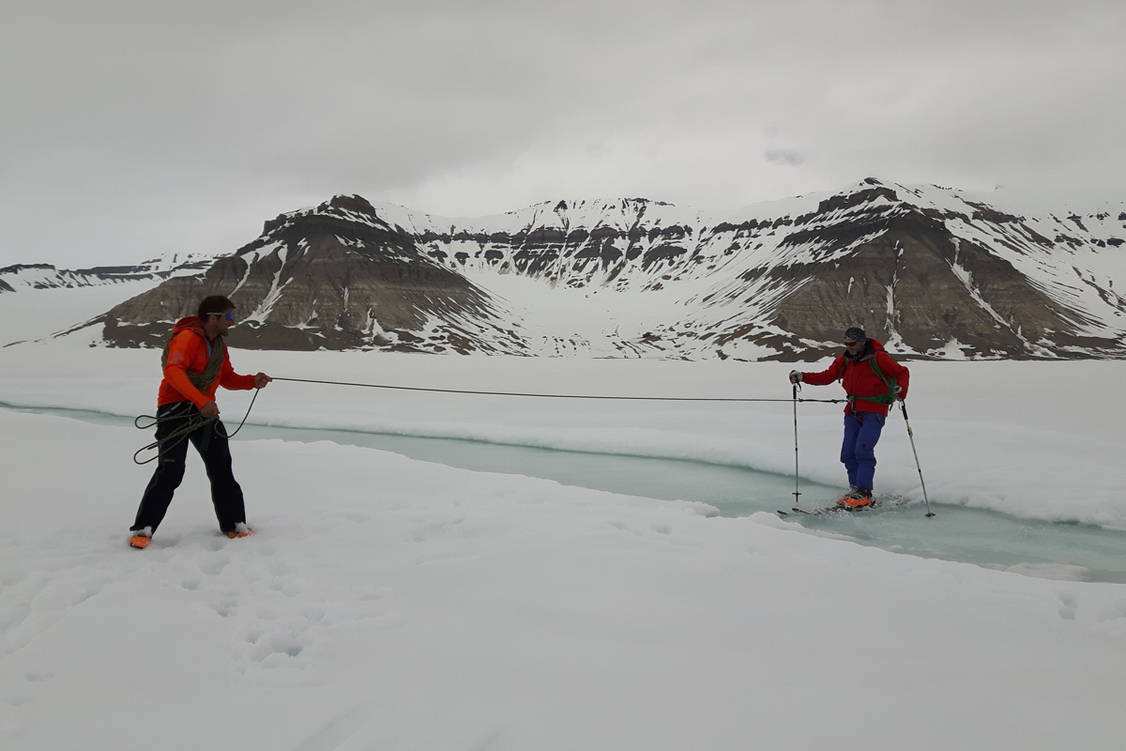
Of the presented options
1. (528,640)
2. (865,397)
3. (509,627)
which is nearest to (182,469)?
(509,627)

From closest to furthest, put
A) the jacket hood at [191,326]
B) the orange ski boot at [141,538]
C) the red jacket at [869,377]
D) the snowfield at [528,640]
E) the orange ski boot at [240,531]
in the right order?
the snowfield at [528,640] < the orange ski boot at [141,538] < the jacket hood at [191,326] < the orange ski boot at [240,531] < the red jacket at [869,377]

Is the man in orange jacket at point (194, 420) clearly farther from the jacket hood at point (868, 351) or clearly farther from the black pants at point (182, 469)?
the jacket hood at point (868, 351)

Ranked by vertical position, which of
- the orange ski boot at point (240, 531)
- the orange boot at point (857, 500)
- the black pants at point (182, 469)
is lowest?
the orange boot at point (857, 500)

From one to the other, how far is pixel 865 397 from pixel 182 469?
668 centimetres

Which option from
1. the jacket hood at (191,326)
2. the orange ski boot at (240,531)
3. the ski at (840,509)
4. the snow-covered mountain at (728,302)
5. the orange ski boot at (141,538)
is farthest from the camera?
the snow-covered mountain at (728,302)

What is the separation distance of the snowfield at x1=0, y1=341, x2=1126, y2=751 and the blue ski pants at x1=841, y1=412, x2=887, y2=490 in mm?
1452

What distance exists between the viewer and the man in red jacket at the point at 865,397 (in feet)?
23.6

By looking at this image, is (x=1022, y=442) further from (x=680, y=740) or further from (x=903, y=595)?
(x=680, y=740)

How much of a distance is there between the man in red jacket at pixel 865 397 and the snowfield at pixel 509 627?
150cm

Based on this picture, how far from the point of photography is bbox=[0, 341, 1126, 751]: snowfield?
238cm

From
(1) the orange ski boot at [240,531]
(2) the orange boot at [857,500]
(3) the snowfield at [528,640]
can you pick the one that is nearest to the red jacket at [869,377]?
(2) the orange boot at [857,500]

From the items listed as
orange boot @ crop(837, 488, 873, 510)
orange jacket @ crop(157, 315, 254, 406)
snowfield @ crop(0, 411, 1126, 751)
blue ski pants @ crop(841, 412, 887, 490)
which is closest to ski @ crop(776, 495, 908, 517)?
orange boot @ crop(837, 488, 873, 510)

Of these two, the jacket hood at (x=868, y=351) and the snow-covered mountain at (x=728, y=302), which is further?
the snow-covered mountain at (x=728, y=302)

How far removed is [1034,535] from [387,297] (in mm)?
125115
